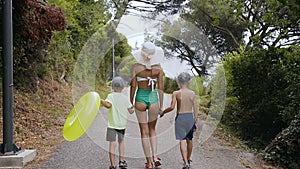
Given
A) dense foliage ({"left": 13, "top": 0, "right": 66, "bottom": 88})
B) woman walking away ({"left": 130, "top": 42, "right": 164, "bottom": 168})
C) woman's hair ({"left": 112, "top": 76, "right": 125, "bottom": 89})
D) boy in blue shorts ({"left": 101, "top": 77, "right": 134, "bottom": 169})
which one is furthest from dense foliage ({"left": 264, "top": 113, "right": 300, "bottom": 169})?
dense foliage ({"left": 13, "top": 0, "right": 66, "bottom": 88})

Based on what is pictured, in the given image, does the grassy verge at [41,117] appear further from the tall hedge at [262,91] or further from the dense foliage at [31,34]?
the tall hedge at [262,91]

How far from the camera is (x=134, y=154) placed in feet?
19.4

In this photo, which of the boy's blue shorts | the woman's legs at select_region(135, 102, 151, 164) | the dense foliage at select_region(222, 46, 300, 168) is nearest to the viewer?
the woman's legs at select_region(135, 102, 151, 164)

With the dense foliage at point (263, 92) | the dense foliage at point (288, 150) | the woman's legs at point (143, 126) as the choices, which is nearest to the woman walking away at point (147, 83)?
the woman's legs at point (143, 126)

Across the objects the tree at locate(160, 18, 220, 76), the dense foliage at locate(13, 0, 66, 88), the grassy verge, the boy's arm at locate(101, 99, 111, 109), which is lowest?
the grassy verge

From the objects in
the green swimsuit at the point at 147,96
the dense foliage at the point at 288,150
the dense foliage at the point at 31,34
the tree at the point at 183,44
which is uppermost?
the dense foliage at the point at 31,34

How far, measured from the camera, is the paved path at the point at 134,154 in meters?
5.48

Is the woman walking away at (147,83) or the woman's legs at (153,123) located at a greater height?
the woman walking away at (147,83)

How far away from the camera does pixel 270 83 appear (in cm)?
999

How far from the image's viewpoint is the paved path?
548cm

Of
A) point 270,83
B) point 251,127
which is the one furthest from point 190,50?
point 251,127

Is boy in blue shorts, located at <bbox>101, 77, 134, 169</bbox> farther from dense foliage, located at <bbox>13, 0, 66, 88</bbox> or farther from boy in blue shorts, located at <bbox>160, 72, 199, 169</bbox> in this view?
dense foliage, located at <bbox>13, 0, 66, 88</bbox>

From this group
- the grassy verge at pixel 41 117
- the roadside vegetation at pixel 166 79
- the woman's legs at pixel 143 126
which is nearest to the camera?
the woman's legs at pixel 143 126

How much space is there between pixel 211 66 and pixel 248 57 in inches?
160
